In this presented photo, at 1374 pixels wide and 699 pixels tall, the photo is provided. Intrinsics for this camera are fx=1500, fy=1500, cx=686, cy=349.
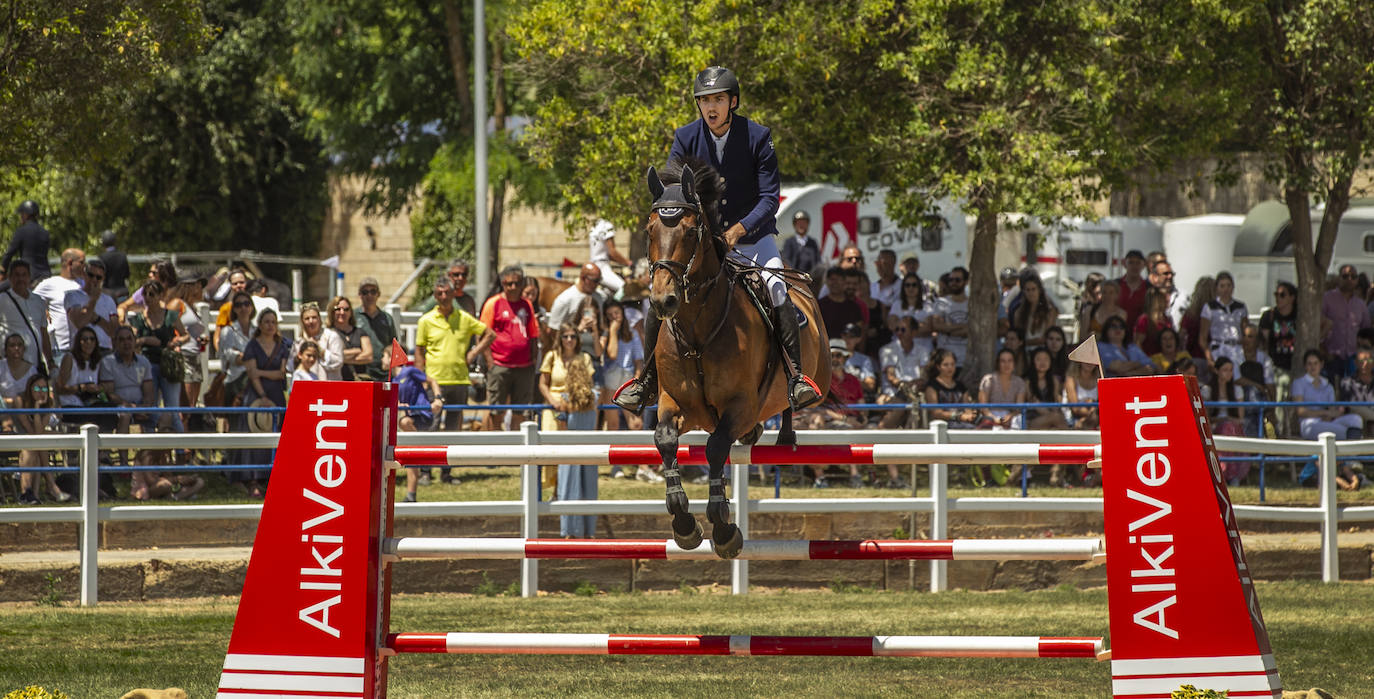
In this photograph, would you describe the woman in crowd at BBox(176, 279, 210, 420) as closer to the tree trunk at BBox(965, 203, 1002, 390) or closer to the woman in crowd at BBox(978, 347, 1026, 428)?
the woman in crowd at BBox(978, 347, 1026, 428)

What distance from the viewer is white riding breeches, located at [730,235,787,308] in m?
7.51

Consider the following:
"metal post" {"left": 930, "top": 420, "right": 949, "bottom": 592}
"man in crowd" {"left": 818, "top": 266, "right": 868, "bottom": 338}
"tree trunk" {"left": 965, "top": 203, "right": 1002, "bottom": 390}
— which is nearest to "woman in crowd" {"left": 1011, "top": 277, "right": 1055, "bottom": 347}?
"tree trunk" {"left": 965, "top": 203, "right": 1002, "bottom": 390}

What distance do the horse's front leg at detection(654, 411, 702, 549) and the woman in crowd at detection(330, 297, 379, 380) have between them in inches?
288

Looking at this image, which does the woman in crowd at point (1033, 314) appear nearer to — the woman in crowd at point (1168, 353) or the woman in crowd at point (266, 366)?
the woman in crowd at point (1168, 353)

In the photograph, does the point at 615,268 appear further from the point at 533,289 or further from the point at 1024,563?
the point at 1024,563

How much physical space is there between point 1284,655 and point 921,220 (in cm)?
955

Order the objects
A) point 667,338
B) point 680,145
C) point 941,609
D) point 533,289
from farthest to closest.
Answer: point 533,289 → point 941,609 → point 680,145 → point 667,338

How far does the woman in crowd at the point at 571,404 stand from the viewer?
12.3 m

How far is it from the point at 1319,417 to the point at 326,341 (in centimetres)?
1014

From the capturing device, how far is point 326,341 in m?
13.6

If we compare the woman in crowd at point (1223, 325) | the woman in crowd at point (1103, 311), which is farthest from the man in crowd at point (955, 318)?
the woman in crowd at point (1223, 325)

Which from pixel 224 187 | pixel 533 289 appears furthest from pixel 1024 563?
pixel 224 187

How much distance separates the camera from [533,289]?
15.6 m

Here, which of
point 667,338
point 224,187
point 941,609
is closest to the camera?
Answer: point 667,338
